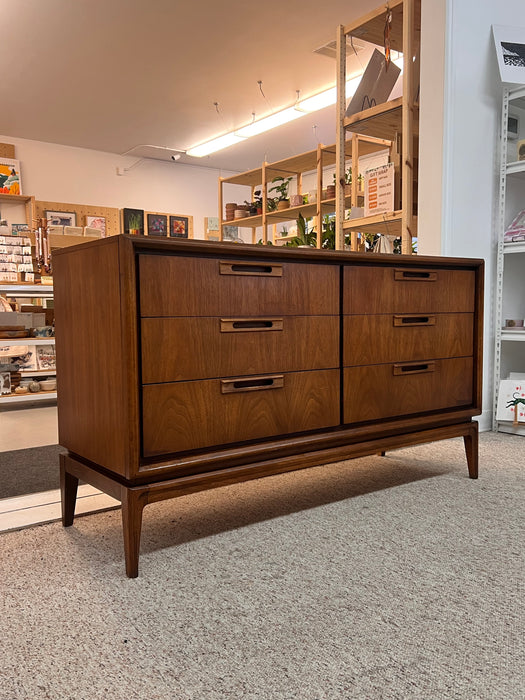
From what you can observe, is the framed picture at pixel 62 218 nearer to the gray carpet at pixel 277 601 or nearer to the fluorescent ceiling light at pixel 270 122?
the fluorescent ceiling light at pixel 270 122

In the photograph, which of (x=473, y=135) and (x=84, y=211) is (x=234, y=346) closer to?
(x=473, y=135)

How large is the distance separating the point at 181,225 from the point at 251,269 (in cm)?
773

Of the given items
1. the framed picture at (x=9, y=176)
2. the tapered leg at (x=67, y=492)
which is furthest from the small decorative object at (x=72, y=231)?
the framed picture at (x=9, y=176)

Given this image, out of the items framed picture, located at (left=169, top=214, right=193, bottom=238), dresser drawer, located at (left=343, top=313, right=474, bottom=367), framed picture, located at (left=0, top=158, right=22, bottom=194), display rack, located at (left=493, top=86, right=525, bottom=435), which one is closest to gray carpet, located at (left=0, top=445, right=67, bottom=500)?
dresser drawer, located at (left=343, top=313, right=474, bottom=367)

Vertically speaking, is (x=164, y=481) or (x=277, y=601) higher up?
(x=164, y=481)

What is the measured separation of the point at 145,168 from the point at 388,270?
24.5 ft

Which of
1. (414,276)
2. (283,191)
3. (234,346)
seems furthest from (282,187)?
(234,346)

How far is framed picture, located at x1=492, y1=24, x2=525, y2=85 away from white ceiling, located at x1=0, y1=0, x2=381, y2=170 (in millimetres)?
1724

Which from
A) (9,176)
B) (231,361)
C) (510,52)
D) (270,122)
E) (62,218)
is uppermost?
(270,122)

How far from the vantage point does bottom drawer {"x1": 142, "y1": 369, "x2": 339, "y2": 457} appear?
4.12ft

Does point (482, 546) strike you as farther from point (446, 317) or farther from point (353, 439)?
point (446, 317)

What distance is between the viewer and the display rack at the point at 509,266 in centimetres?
265

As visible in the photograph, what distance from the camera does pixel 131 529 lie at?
1.20 m

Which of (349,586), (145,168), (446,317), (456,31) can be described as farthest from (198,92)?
(349,586)
